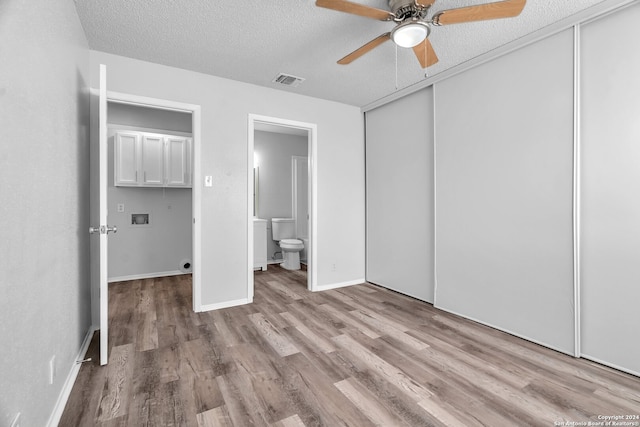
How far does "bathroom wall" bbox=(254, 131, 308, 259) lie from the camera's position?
5625 mm

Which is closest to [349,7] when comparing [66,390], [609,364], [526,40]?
[526,40]

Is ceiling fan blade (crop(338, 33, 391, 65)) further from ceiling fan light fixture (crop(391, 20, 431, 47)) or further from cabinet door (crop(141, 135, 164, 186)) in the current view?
cabinet door (crop(141, 135, 164, 186))

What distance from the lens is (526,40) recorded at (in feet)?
7.97

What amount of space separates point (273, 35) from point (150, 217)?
3.40 meters

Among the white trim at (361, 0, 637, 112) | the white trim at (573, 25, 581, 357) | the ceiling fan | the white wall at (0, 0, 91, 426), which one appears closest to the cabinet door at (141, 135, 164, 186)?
the white wall at (0, 0, 91, 426)

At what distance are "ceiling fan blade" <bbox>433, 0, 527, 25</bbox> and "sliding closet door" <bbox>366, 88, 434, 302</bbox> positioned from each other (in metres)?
1.63

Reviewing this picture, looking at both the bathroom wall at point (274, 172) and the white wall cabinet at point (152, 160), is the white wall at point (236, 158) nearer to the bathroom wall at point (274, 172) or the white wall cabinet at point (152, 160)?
the white wall cabinet at point (152, 160)

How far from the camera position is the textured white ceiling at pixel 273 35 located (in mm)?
2100

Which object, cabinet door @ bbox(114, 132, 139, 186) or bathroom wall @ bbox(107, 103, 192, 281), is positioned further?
bathroom wall @ bbox(107, 103, 192, 281)

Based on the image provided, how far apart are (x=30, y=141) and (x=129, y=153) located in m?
3.31

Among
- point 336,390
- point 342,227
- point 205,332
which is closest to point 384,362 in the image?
point 336,390

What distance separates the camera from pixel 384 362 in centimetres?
215

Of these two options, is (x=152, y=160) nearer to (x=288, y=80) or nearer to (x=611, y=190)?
(x=288, y=80)

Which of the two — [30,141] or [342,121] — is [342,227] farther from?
[30,141]
